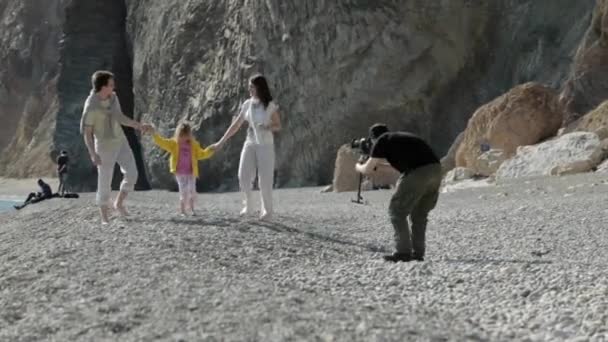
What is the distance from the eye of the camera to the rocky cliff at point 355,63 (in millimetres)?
30453

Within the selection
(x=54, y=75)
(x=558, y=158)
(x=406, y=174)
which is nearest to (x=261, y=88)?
(x=406, y=174)

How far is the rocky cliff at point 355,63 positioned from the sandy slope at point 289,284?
1920 centimetres

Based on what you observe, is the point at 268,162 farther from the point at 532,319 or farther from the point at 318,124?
the point at 318,124

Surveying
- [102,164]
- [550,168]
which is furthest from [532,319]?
[550,168]

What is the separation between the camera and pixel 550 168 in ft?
58.9

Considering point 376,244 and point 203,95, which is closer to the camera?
point 376,244

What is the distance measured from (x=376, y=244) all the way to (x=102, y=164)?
3076mm

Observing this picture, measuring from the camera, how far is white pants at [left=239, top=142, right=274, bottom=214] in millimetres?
10133

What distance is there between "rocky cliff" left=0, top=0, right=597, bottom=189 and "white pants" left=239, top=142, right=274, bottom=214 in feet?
60.5

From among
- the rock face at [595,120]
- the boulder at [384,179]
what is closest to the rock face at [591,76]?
the rock face at [595,120]

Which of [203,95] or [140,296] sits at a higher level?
[203,95]

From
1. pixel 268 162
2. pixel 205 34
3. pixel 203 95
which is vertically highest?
pixel 205 34

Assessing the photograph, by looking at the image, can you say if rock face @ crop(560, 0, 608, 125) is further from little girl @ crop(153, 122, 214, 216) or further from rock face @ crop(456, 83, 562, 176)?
little girl @ crop(153, 122, 214, 216)

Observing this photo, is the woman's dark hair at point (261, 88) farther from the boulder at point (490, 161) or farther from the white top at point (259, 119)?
the boulder at point (490, 161)
